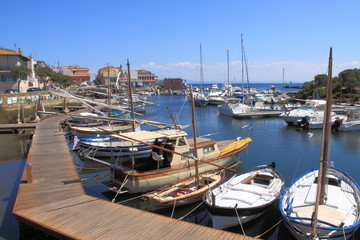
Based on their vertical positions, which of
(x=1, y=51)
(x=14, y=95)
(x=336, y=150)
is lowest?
(x=336, y=150)

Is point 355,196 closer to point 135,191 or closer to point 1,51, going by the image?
point 135,191

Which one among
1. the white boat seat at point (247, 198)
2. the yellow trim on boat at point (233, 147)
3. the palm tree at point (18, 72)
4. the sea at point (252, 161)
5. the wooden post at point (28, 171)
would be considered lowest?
the sea at point (252, 161)

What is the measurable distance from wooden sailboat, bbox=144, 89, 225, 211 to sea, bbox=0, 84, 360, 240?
552 millimetres

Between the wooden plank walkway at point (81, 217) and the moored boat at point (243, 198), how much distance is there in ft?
7.97

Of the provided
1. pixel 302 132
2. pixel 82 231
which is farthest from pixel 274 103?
pixel 82 231

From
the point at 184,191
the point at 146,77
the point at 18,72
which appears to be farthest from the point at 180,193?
the point at 146,77

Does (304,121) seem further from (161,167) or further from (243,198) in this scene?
(243,198)

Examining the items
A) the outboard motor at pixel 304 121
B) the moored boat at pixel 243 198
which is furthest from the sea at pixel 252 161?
the outboard motor at pixel 304 121

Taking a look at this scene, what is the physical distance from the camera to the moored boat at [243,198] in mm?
12391

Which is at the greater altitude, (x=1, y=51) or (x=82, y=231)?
(x=1, y=51)

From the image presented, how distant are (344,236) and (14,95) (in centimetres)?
5525

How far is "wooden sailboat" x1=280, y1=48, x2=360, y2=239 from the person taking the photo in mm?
10367

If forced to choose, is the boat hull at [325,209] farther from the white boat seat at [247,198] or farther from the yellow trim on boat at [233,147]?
the yellow trim on boat at [233,147]

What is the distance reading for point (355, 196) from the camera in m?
13.1
